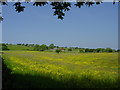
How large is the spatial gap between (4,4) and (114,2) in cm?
438

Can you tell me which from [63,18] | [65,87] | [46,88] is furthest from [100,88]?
[63,18]

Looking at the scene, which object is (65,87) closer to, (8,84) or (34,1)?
(8,84)

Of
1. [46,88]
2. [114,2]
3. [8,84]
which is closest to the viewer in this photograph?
[8,84]

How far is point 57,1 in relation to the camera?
840 cm

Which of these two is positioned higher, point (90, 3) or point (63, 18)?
point (90, 3)

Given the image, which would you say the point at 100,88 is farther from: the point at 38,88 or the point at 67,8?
the point at 67,8

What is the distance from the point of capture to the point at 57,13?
8.55 metres

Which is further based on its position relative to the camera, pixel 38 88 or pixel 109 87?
pixel 109 87

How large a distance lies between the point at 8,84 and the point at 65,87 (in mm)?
1885

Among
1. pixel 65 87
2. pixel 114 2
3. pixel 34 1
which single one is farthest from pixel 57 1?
pixel 65 87

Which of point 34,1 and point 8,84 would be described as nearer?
point 8,84

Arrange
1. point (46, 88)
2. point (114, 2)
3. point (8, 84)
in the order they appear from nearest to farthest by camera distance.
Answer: point (8, 84) < point (46, 88) < point (114, 2)

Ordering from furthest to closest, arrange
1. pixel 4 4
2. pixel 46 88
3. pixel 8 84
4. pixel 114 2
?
pixel 4 4 → pixel 114 2 → pixel 46 88 → pixel 8 84

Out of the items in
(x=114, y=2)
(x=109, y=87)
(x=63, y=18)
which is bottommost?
(x=109, y=87)
